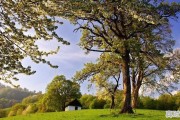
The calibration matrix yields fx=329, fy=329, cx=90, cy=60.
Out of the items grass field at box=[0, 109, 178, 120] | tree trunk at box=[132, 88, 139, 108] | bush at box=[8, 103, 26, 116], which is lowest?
grass field at box=[0, 109, 178, 120]

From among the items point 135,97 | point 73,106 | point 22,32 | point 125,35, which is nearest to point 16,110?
point 73,106

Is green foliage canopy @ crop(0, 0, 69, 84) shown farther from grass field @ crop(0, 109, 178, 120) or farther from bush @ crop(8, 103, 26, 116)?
bush @ crop(8, 103, 26, 116)

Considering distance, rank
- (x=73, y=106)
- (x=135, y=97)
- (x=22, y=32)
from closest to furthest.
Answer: (x=22, y=32)
(x=135, y=97)
(x=73, y=106)

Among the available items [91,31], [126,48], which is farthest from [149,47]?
[91,31]

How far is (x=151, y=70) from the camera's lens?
5738cm

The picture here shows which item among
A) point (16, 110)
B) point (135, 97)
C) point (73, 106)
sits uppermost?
point (16, 110)

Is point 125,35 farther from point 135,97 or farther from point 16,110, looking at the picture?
point 16,110

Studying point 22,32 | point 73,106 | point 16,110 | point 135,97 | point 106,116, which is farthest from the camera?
point 16,110

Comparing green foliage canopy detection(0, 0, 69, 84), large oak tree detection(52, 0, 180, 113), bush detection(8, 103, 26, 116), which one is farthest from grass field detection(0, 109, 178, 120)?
bush detection(8, 103, 26, 116)

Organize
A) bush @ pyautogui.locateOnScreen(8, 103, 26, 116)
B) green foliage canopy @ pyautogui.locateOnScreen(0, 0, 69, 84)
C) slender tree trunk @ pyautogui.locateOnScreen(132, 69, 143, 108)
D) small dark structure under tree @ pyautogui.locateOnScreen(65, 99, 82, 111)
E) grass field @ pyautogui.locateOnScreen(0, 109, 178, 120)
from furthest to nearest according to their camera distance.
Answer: bush @ pyautogui.locateOnScreen(8, 103, 26, 116)
small dark structure under tree @ pyautogui.locateOnScreen(65, 99, 82, 111)
slender tree trunk @ pyautogui.locateOnScreen(132, 69, 143, 108)
grass field @ pyautogui.locateOnScreen(0, 109, 178, 120)
green foliage canopy @ pyautogui.locateOnScreen(0, 0, 69, 84)

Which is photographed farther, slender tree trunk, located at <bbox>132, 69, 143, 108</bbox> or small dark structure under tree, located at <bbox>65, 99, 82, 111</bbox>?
small dark structure under tree, located at <bbox>65, 99, 82, 111</bbox>

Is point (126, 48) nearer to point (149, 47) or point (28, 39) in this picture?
point (149, 47)

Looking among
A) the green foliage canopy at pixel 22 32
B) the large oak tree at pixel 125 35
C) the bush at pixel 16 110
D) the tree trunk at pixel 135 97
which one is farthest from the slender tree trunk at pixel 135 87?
the bush at pixel 16 110

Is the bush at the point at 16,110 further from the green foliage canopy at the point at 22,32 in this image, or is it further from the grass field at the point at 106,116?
the green foliage canopy at the point at 22,32
